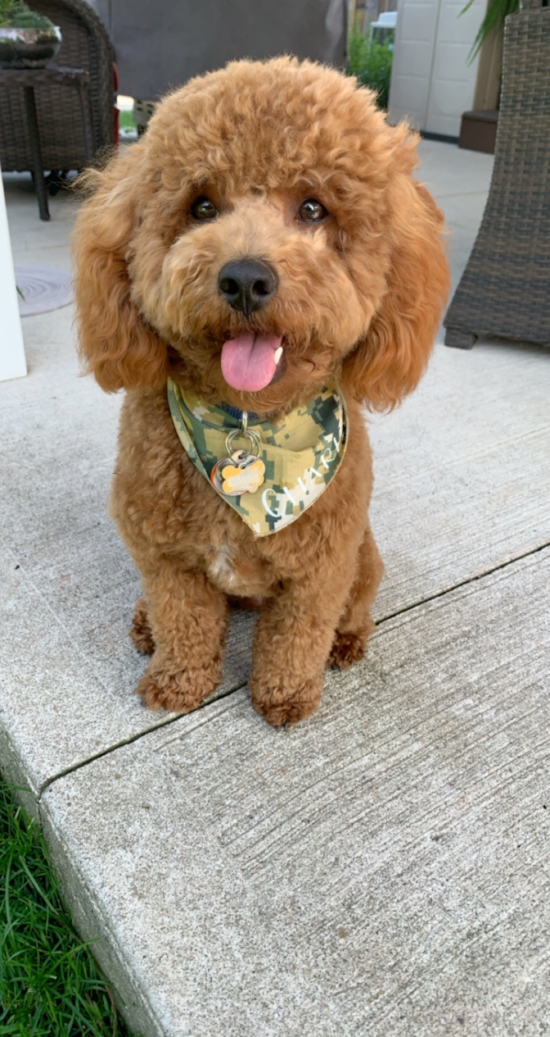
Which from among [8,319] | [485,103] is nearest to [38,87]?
[8,319]

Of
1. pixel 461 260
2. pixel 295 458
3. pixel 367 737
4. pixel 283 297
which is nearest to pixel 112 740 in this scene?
pixel 367 737

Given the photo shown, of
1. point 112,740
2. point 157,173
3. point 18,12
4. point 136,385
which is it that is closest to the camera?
point 157,173

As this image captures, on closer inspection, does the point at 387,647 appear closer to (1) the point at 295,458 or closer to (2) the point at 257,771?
(2) the point at 257,771

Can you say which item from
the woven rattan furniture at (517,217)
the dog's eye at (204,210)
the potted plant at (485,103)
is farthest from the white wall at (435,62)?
the dog's eye at (204,210)

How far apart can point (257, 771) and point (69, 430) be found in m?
1.71

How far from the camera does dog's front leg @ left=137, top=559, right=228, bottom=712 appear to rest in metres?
1.78

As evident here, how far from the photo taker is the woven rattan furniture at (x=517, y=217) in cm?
314

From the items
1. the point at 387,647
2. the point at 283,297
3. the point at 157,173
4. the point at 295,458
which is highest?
the point at 157,173

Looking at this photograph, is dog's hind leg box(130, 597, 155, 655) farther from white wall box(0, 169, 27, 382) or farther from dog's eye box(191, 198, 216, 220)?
white wall box(0, 169, 27, 382)

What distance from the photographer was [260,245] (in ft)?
4.29

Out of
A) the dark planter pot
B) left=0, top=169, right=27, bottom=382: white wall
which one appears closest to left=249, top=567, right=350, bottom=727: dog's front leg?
left=0, top=169, right=27, bottom=382: white wall

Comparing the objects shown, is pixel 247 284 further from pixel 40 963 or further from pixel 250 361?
pixel 40 963

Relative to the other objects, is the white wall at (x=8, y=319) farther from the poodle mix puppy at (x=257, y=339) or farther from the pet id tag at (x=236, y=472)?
the pet id tag at (x=236, y=472)

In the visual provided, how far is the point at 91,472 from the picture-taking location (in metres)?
2.72
